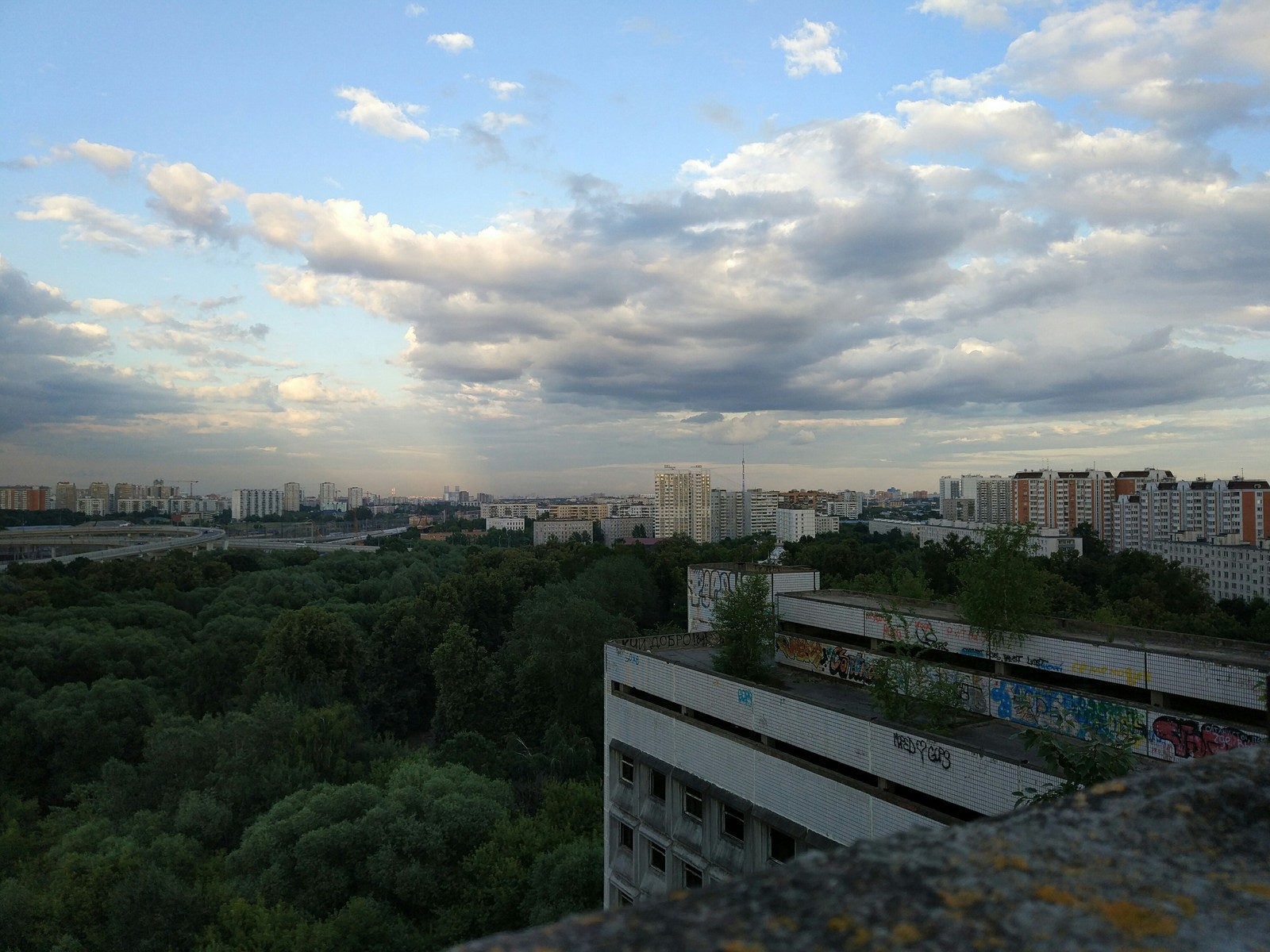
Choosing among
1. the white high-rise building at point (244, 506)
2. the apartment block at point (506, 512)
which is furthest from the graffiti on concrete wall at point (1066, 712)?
the white high-rise building at point (244, 506)

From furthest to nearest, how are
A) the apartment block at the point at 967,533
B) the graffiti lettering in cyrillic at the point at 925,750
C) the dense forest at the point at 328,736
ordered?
the apartment block at the point at 967,533, the dense forest at the point at 328,736, the graffiti lettering in cyrillic at the point at 925,750

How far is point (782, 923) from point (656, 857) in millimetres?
15350

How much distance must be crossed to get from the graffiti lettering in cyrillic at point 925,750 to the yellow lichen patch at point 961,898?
9364mm

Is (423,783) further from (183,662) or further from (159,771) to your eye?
(183,662)

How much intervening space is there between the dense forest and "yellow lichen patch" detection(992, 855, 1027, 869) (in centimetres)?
1387

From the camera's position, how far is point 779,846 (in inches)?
484

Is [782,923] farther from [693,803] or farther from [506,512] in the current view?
[506,512]

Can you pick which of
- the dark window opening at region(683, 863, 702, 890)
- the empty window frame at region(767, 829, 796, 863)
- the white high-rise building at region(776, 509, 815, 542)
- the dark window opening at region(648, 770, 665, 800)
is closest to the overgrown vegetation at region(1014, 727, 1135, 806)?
the empty window frame at region(767, 829, 796, 863)

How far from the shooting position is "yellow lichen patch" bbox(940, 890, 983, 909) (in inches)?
54.2

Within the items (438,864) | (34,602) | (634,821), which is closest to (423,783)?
(438,864)

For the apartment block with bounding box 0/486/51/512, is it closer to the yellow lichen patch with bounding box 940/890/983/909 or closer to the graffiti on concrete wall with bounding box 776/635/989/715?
the graffiti on concrete wall with bounding box 776/635/989/715

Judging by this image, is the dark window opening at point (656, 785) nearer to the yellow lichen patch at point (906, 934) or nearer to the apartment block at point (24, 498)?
the yellow lichen patch at point (906, 934)

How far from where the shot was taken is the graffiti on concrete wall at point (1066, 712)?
11445 millimetres

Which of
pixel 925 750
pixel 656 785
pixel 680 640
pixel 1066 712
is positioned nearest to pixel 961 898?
pixel 925 750
